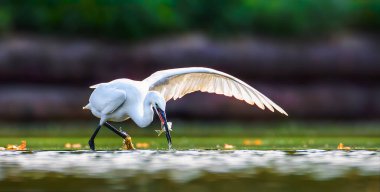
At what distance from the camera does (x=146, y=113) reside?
557 inches

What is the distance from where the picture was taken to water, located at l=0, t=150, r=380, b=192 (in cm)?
887

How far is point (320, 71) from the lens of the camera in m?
30.8

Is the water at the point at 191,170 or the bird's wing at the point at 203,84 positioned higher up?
the bird's wing at the point at 203,84

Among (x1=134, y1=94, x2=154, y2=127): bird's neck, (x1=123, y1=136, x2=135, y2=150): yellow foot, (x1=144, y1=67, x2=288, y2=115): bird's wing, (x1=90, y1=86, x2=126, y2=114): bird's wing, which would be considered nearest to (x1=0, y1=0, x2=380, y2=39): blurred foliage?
(x1=144, y1=67, x2=288, y2=115): bird's wing

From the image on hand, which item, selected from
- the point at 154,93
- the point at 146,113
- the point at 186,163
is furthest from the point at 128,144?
the point at 186,163

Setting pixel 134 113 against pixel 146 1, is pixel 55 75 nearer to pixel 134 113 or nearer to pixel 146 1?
pixel 146 1

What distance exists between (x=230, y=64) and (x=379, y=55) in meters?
4.26

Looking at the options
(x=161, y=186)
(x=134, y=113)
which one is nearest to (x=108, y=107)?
(x=134, y=113)

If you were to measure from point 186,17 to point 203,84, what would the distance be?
15469 millimetres

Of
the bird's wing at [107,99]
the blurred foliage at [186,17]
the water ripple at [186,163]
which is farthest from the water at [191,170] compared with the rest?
the blurred foliage at [186,17]

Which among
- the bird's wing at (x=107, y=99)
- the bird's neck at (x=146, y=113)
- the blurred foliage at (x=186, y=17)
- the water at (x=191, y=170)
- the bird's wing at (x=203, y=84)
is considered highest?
the blurred foliage at (x=186, y=17)

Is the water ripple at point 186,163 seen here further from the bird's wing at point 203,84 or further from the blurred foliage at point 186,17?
the blurred foliage at point 186,17

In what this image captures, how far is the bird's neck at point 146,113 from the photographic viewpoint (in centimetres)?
1398

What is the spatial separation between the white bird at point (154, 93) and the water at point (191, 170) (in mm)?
1209
